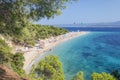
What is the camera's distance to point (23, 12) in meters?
15.1

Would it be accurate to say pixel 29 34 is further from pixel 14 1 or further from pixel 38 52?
pixel 38 52

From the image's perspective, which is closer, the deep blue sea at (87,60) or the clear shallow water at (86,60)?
the deep blue sea at (87,60)

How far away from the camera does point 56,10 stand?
583 inches

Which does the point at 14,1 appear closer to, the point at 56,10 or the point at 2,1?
the point at 2,1

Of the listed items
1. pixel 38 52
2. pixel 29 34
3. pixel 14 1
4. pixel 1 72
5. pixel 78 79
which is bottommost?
pixel 38 52

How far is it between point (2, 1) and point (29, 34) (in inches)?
121

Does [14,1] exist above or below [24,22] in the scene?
above

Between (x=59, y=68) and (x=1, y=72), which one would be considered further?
(x=59, y=68)

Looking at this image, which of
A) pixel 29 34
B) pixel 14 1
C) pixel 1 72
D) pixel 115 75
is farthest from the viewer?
pixel 115 75

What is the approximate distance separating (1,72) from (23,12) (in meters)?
6.98

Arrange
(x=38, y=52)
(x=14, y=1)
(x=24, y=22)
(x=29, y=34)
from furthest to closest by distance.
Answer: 1. (x=38, y=52)
2. (x=29, y=34)
3. (x=24, y=22)
4. (x=14, y=1)

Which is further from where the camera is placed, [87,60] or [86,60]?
[87,60]

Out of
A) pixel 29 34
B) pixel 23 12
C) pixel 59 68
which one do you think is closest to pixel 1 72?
pixel 29 34

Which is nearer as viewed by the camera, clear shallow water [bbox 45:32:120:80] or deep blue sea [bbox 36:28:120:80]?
deep blue sea [bbox 36:28:120:80]
